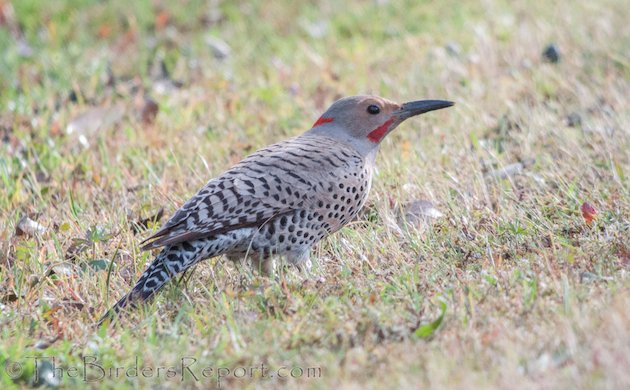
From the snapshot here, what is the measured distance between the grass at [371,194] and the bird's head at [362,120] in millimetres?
334

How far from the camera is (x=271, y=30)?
9500 millimetres

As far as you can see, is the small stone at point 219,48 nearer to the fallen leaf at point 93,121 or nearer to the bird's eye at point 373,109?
the fallen leaf at point 93,121

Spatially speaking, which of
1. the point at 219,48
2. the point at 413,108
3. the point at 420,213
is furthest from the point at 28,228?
the point at 219,48

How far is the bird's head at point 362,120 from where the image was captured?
5.40 meters

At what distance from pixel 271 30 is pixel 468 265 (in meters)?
5.65

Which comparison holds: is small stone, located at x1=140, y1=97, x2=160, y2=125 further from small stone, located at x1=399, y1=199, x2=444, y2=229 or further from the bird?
small stone, located at x1=399, y1=199, x2=444, y2=229

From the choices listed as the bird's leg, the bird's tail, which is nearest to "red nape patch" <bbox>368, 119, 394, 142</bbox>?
the bird's leg

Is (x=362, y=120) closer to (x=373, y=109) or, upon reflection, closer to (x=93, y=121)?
(x=373, y=109)

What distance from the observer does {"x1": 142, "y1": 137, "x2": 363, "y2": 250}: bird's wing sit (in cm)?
449

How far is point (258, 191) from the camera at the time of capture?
4660 mm
